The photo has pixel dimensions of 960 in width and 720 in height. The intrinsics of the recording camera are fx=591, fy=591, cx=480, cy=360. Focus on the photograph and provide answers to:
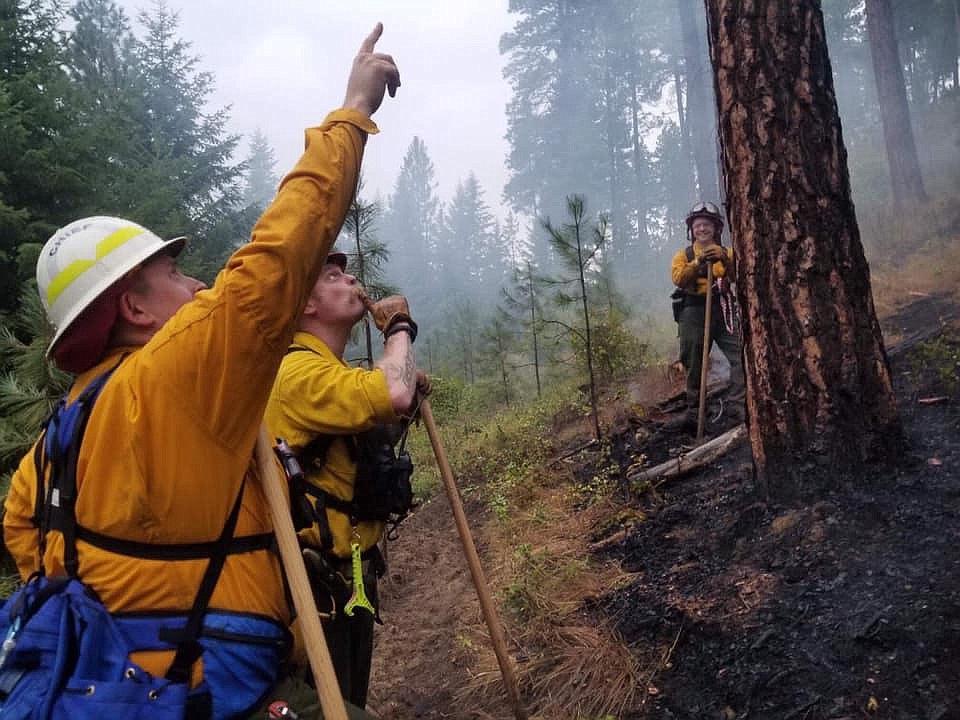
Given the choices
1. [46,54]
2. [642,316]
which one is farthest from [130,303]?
[642,316]

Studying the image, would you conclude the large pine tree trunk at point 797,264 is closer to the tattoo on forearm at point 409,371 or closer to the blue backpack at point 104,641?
the tattoo on forearm at point 409,371

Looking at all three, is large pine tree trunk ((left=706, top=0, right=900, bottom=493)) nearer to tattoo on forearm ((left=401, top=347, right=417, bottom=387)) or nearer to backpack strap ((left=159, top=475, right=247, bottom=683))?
tattoo on forearm ((left=401, top=347, right=417, bottom=387))

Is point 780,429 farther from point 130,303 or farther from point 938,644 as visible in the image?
point 130,303

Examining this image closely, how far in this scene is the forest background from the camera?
6609mm

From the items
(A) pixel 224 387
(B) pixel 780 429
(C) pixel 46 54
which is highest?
(C) pixel 46 54

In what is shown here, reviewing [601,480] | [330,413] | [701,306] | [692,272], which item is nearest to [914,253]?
[701,306]

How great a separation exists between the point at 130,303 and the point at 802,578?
2.92m

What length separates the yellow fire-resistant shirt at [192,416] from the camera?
4.20ft

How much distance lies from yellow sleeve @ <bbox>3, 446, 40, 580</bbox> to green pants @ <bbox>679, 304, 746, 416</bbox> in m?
6.06

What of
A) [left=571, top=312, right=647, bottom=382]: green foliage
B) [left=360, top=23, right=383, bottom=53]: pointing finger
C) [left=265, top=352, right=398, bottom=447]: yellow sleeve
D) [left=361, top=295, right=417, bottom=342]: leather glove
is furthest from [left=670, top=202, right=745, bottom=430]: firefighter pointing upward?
[left=360, top=23, right=383, bottom=53]: pointing finger

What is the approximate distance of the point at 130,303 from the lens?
5.04 ft

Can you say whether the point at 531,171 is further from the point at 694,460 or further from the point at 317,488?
the point at 317,488

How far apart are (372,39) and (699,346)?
5.81 meters

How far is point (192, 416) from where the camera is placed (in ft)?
4.31
